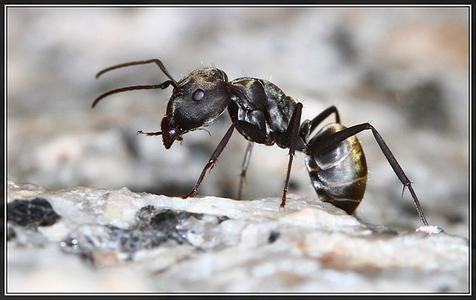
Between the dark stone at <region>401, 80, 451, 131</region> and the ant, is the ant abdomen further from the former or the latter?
the dark stone at <region>401, 80, 451, 131</region>

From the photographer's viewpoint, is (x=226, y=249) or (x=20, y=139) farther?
(x=20, y=139)

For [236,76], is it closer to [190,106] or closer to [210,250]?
[190,106]

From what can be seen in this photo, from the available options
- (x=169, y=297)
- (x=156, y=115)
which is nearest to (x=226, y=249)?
(x=169, y=297)

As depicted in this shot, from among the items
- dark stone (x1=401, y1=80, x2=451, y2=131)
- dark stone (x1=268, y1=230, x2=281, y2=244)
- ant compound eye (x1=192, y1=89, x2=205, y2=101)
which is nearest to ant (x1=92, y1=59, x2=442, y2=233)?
ant compound eye (x1=192, y1=89, x2=205, y2=101)

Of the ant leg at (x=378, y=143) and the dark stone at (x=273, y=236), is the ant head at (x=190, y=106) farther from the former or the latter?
the dark stone at (x=273, y=236)

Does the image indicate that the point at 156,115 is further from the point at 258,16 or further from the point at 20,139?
the point at 258,16

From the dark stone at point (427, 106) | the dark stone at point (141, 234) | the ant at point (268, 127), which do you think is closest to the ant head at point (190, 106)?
the ant at point (268, 127)
